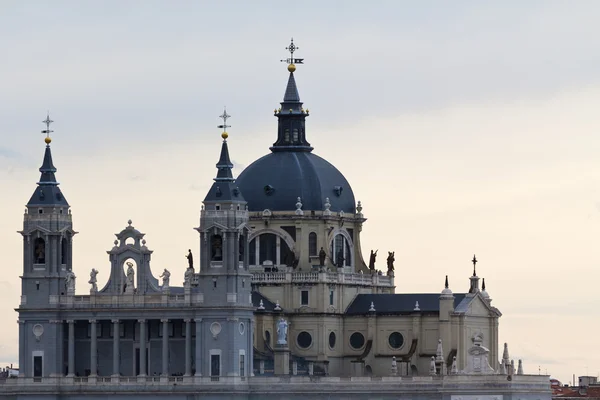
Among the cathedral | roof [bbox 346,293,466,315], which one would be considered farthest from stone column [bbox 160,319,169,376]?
roof [bbox 346,293,466,315]

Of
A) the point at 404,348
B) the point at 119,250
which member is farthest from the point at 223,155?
the point at 404,348

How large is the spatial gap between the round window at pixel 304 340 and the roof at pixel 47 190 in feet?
69.3

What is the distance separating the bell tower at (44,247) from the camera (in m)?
188

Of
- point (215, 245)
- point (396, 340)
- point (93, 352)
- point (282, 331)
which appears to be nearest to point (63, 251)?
point (93, 352)

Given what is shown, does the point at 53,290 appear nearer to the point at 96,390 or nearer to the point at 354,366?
the point at 96,390

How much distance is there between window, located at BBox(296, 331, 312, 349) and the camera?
198000 mm

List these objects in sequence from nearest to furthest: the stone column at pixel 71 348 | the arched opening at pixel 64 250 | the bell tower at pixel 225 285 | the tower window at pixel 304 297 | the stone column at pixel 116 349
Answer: the bell tower at pixel 225 285, the stone column at pixel 116 349, the stone column at pixel 71 348, the arched opening at pixel 64 250, the tower window at pixel 304 297

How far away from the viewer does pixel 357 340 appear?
199250 millimetres

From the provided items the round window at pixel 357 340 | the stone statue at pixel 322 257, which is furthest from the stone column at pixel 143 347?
the round window at pixel 357 340

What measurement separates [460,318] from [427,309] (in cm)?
361

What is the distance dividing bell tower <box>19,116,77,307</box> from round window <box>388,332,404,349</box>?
83.9ft

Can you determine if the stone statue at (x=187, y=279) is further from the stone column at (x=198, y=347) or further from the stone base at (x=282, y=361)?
the stone base at (x=282, y=361)

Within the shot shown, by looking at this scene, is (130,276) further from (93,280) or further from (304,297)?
(304,297)

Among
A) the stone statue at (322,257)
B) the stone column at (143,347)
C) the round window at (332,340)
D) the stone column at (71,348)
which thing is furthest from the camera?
the round window at (332,340)
